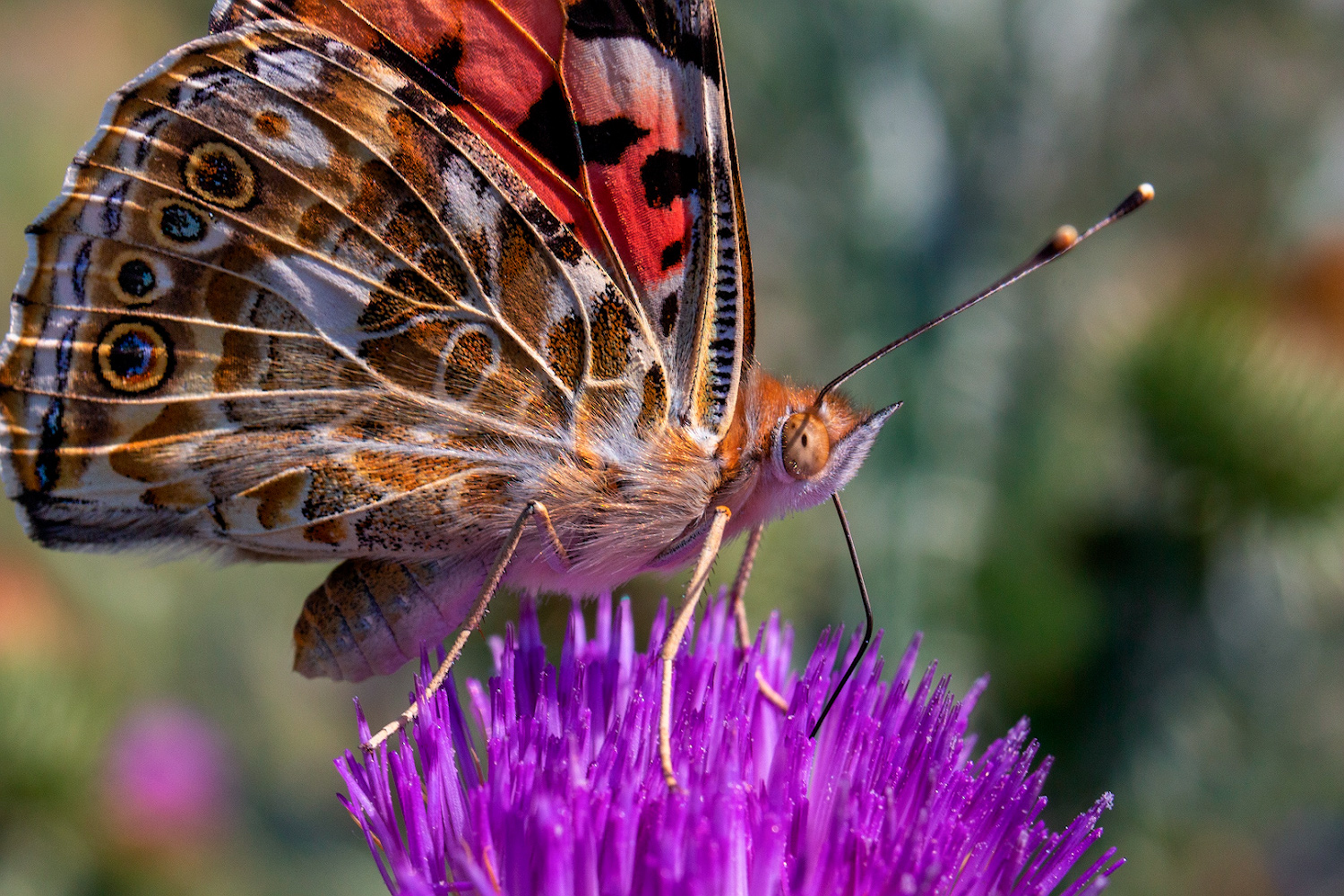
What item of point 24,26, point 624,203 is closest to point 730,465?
point 624,203

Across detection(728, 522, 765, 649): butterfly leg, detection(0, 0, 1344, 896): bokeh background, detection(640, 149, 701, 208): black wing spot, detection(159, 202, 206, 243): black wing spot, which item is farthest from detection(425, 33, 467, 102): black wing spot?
detection(0, 0, 1344, 896): bokeh background

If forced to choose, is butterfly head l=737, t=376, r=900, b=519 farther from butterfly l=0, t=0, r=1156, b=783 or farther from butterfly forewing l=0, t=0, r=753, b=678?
butterfly forewing l=0, t=0, r=753, b=678

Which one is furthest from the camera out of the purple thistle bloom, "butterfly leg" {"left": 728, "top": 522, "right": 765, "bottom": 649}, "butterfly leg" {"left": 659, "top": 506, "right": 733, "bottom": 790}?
"butterfly leg" {"left": 728, "top": 522, "right": 765, "bottom": 649}

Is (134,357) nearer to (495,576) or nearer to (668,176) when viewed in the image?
(495,576)

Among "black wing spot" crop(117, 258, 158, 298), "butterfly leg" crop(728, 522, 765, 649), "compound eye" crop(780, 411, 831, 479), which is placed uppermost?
"compound eye" crop(780, 411, 831, 479)

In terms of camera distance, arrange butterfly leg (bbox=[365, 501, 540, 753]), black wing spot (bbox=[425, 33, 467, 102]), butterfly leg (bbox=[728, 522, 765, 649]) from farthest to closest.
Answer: butterfly leg (bbox=[728, 522, 765, 649])
black wing spot (bbox=[425, 33, 467, 102])
butterfly leg (bbox=[365, 501, 540, 753])

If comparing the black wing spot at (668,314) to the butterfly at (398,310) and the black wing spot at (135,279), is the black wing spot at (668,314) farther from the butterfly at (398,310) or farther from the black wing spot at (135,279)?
the black wing spot at (135,279)

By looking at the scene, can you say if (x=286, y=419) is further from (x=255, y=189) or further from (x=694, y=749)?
(x=694, y=749)
